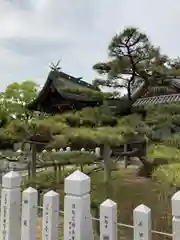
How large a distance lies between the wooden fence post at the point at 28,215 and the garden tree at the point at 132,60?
3410mm

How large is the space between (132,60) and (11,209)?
3.67 meters

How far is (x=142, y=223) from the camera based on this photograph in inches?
64.4

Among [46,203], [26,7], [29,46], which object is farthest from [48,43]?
[46,203]

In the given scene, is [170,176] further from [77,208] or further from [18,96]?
[18,96]

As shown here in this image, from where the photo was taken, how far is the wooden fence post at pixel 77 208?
1.75m

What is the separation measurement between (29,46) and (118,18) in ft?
14.0

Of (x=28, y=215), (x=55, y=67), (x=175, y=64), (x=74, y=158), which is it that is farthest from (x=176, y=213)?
(x=55, y=67)

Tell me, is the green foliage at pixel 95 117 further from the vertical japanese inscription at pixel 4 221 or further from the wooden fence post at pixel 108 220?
the wooden fence post at pixel 108 220

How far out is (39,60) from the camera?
12.0 metres

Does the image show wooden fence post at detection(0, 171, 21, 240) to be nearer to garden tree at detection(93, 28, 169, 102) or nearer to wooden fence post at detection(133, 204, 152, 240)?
wooden fence post at detection(133, 204, 152, 240)

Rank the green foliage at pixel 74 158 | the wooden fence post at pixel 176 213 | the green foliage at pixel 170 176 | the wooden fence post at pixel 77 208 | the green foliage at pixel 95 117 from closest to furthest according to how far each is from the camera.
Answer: the wooden fence post at pixel 176 213 → the wooden fence post at pixel 77 208 → the green foliage at pixel 170 176 → the green foliage at pixel 74 158 → the green foliage at pixel 95 117

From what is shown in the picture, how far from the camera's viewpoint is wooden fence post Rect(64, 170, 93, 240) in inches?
68.8

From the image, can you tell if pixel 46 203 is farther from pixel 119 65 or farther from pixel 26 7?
pixel 26 7

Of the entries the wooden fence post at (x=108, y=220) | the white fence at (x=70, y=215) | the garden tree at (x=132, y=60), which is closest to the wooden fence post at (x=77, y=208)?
the white fence at (x=70, y=215)
